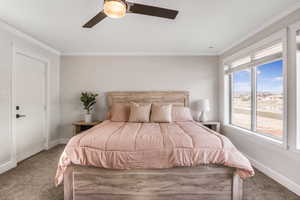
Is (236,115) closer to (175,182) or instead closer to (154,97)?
(154,97)

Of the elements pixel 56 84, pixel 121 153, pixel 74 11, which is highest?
pixel 74 11

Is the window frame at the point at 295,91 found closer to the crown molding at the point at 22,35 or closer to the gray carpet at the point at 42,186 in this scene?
the gray carpet at the point at 42,186

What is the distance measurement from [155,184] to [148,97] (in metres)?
2.40

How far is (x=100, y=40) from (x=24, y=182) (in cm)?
275

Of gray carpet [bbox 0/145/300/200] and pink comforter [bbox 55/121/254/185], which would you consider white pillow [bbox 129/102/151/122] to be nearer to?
pink comforter [bbox 55/121/254/185]

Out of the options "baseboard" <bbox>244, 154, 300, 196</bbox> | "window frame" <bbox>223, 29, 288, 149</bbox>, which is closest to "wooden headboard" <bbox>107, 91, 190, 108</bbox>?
"window frame" <bbox>223, 29, 288, 149</bbox>

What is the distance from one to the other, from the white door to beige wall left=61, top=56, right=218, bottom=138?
62cm

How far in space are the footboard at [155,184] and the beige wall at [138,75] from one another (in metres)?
2.37

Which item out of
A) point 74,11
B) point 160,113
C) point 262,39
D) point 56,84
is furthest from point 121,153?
point 56,84

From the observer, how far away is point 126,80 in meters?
3.93

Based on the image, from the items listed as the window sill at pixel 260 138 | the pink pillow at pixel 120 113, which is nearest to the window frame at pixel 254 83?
the window sill at pixel 260 138

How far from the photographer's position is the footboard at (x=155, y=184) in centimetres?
166

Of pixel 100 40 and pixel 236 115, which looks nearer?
pixel 100 40

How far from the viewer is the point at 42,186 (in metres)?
2.04
